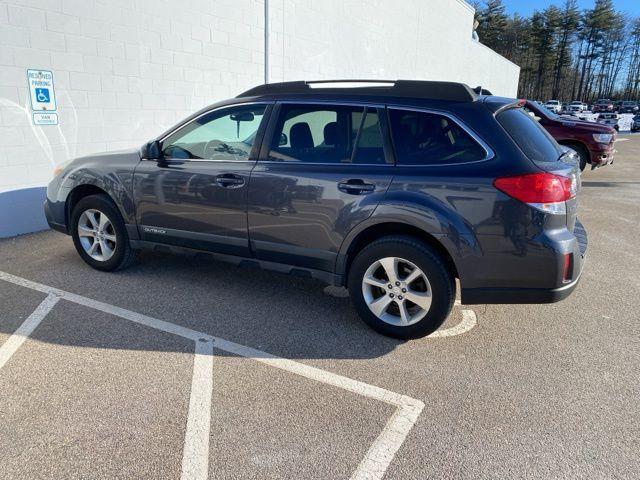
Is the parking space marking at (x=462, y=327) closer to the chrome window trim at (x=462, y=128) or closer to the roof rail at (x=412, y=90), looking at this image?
the chrome window trim at (x=462, y=128)

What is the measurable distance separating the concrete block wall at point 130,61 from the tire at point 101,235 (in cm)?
194

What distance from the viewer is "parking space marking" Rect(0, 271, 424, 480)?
7.88 ft

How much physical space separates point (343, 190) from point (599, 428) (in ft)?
7.13

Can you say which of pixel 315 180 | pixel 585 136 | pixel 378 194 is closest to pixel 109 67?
pixel 315 180

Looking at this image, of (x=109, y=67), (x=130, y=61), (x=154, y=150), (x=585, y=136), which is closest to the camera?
(x=154, y=150)

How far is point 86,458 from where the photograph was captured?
241cm

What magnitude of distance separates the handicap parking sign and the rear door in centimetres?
395

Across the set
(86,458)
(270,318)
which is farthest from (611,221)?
(86,458)

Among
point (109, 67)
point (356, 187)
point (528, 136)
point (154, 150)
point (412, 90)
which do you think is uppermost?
point (109, 67)

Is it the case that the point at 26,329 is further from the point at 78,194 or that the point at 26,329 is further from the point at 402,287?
the point at 402,287

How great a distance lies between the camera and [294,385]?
10.1ft

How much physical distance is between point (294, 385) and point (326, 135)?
194cm

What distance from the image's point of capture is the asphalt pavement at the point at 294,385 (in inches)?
95.9

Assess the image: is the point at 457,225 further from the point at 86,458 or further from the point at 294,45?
the point at 294,45
